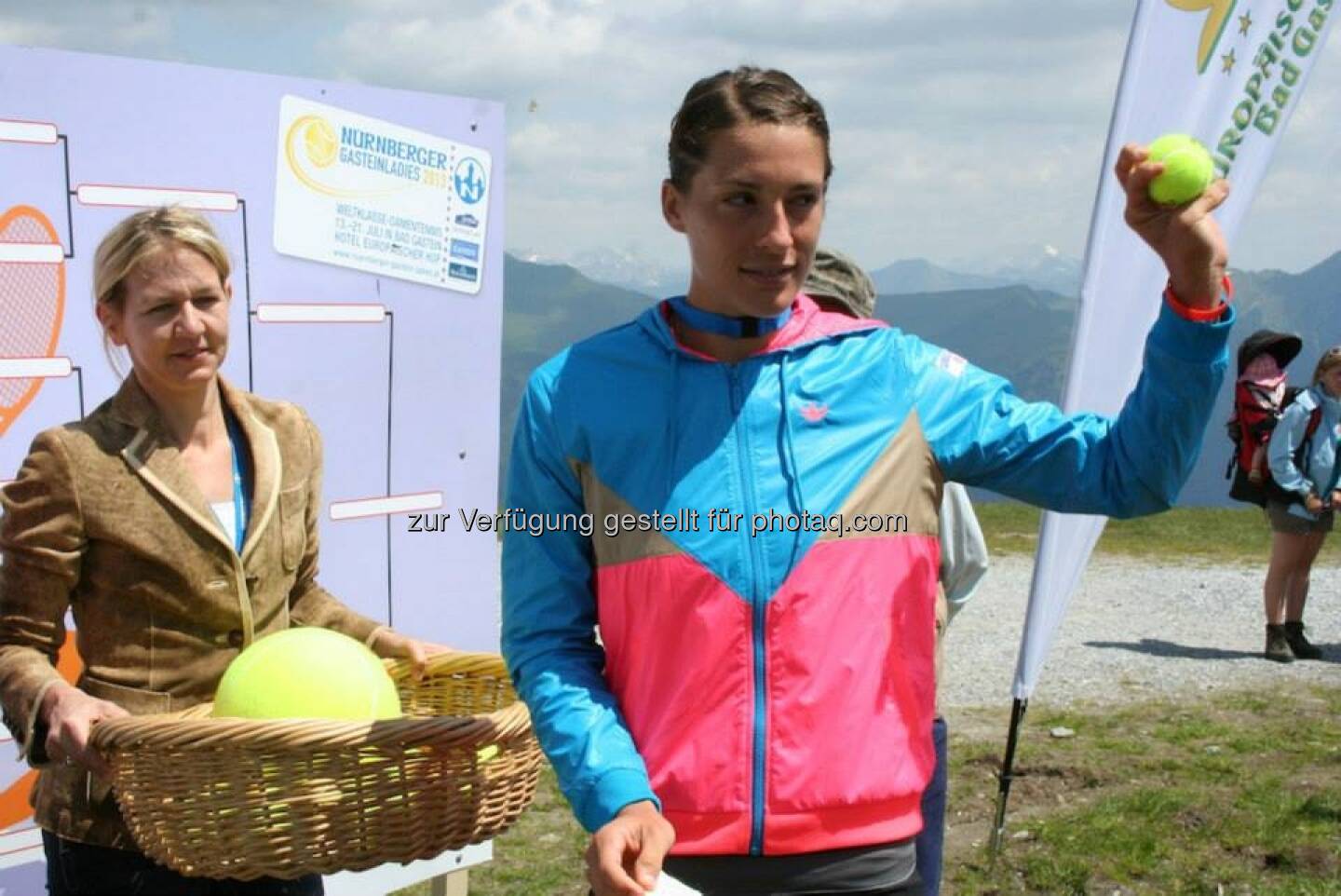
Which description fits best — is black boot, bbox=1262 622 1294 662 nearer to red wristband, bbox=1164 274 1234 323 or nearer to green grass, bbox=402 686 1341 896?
green grass, bbox=402 686 1341 896

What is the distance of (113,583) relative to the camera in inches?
109

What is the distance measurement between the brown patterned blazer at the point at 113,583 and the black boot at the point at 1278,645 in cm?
828

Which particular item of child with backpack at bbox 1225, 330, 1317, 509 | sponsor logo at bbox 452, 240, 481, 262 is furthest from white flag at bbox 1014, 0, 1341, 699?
child with backpack at bbox 1225, 330, 1317, 509

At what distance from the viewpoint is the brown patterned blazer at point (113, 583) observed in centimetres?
273

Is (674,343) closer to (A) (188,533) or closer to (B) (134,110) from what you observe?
(A) (188,533)

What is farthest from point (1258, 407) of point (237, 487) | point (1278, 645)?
point (237, 487)

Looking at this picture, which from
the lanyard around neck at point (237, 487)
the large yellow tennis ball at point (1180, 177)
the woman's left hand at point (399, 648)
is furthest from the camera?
the woman's left hand at point (399, 648)

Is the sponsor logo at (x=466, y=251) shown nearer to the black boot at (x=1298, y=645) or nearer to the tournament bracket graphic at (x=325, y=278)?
the tournament bracket graphic at (x=325, y=278)

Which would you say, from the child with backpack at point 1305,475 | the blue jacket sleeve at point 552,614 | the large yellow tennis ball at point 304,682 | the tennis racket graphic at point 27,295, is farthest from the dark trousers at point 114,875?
the child with backpack at point 1305,475

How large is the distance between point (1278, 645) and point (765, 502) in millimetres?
8595

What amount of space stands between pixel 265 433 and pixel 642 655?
51.0 inches

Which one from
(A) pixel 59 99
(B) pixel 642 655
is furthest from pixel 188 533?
(A) pixel 59 99

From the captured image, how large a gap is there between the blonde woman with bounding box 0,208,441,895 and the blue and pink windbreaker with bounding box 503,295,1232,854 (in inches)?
35.0

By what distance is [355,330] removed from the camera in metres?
4.36
